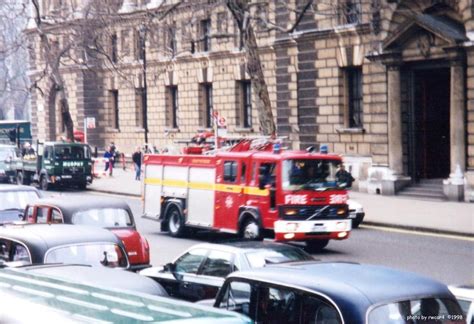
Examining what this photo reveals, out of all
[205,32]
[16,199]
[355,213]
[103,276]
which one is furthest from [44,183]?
[103,276]

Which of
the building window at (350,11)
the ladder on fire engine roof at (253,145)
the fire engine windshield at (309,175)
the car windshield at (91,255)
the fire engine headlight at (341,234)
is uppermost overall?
the building window at (350,11)

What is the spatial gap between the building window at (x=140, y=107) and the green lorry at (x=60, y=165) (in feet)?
45.6

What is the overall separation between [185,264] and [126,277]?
4293 millimetres

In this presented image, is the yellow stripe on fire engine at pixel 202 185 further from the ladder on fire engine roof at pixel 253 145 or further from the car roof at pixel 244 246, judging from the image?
the car roof at pixel 244 246

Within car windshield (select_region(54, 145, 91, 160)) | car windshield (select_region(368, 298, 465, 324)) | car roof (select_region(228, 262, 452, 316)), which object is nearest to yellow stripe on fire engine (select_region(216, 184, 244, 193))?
car roof (select_region(228, 262, 452, 316))

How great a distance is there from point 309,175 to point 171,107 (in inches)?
1413

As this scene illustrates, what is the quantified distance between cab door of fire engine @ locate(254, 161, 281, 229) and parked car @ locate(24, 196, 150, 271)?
4313mm

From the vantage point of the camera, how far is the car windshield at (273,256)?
13.3m

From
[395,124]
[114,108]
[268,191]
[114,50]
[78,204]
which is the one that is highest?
[114,50]

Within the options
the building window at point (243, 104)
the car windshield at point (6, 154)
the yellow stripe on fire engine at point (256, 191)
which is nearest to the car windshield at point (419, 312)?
the yellow stripe on fire engine at point (256, 191)

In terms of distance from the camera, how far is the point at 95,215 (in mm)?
18891

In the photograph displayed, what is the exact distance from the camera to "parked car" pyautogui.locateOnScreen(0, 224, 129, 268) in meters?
14.1

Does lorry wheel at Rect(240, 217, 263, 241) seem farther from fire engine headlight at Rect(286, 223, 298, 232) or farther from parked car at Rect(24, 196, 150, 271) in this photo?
parked car at Rect(24, 196, 150, 271)

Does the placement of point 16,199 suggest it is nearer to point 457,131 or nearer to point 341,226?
point 341,226
